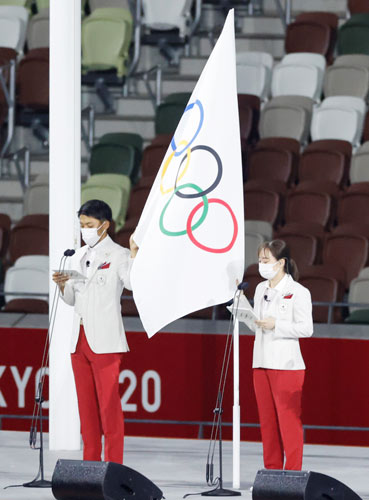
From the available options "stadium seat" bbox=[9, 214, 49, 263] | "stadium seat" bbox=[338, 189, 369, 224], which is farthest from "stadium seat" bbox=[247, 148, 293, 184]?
"stadium seat" bbox=[9, 214, 49, 263]

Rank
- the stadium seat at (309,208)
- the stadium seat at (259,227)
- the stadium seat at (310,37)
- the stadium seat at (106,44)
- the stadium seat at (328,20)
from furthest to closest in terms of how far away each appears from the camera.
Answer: the stadium seat at (328,20), the stadium seat at (310,37), the stadium seat at (106,44), the stadium seat at (309,208), the stadium seat at (259,227)

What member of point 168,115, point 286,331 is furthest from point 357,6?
point 286,331

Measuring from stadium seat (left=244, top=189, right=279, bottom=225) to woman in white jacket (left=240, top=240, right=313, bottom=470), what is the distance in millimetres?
4323

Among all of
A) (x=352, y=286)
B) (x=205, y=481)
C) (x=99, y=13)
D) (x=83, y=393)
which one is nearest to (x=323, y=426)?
(x=352, y=286)

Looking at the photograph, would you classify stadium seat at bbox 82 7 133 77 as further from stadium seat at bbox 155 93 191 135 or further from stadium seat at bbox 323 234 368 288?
stadium seat at bbox 323 234 368 288

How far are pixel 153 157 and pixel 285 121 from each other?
1.29 m

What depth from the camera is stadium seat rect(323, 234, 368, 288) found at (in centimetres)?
985

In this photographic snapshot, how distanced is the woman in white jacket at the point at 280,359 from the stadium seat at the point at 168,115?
5740 mm

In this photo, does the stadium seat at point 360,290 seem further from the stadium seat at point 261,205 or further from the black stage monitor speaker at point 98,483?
the black stage monitor speaker at point 98,483

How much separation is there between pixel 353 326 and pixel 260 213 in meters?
2.23

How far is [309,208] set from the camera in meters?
10.5

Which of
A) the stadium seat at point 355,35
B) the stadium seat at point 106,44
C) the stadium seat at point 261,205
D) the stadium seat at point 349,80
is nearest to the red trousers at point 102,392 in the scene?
the stadium seat at point 261,205

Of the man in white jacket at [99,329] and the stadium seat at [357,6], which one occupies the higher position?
the stadium seat at [357,6]

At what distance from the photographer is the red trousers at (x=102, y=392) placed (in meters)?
6.08
